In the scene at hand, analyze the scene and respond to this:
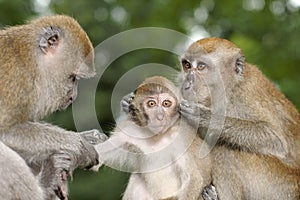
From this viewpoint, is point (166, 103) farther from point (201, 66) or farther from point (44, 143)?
point (44, 143)

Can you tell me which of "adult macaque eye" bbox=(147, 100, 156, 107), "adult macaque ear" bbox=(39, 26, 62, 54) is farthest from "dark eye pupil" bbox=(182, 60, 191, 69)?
"adult macaque ear" bbox=(39, 26, 62, 54)

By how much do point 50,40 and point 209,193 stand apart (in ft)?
7.45

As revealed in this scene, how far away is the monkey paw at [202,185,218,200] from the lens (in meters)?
6.80

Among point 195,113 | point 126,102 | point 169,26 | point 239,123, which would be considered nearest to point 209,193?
point 195,113

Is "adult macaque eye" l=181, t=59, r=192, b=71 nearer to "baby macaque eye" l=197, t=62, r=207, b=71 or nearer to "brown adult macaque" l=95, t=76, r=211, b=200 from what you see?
"baby macaque eye" l=197, t=62, r=207, b=71

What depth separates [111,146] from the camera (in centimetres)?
696

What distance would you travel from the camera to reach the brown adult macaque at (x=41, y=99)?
20.8 ft

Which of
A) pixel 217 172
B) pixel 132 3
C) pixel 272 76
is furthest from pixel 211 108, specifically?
pixel 132 3

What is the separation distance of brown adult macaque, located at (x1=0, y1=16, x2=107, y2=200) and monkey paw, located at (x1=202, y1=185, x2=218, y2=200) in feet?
3.92

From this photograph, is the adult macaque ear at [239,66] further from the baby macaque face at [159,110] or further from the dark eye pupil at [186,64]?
the baby macaque face at [159,110]

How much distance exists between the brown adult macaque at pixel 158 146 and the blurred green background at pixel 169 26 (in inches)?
262

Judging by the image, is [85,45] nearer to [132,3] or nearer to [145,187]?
[145,187]

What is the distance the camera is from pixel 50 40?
21.9ft

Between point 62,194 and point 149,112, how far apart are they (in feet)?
A: 3.96
